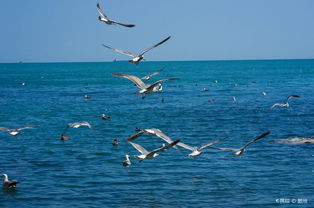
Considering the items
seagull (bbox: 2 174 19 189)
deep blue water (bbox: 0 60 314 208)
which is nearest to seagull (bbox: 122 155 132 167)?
deep blue water (bbox: 0 60 314 208)

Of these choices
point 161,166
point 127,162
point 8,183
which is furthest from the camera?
point 161,166

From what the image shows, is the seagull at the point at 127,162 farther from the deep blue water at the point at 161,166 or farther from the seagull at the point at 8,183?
the seagull at the point at 8,183

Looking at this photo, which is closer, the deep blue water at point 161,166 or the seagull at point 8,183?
the deep blue water at point 161,166

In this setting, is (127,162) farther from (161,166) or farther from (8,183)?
(8,183)

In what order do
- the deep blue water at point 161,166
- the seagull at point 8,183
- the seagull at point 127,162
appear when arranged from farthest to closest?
the seagull at point 127,162 < the seagull at point 8,183 < the deep blue water at point 161,166

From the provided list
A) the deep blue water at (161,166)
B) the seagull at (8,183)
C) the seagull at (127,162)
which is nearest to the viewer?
the deep blue water at (161,166)

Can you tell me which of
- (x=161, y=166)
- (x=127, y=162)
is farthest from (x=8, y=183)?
(x=161, y=166)

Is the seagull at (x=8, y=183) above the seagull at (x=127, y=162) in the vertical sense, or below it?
below

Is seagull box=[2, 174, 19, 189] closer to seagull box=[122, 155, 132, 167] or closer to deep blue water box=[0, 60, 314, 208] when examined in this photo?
deep blue water box=[0, 60, 314, 208]

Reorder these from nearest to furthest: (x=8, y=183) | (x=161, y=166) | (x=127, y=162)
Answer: (x=8, y=183) < (x=127, y=162) < (x=161, y=166)

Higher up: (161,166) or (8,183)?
(161,166)

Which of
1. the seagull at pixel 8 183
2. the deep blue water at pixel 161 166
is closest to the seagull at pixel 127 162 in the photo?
the deep blue water at pixel 161 166

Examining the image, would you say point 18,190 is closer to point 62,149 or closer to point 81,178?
point 81,178

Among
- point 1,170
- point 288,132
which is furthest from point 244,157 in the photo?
point 1,170
